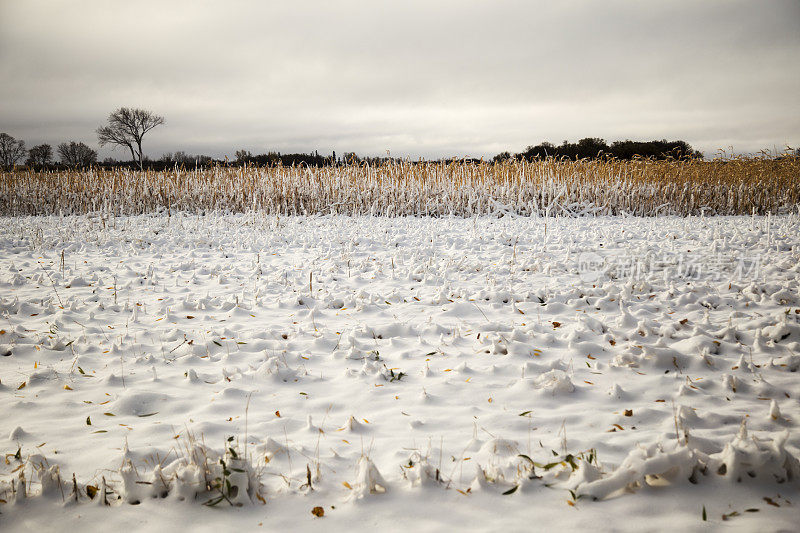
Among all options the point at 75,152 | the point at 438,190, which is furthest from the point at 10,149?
the point at 438,190

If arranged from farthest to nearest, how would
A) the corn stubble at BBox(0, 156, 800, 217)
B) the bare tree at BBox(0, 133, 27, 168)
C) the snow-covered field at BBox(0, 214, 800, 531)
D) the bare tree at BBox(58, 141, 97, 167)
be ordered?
the bare tree at BBox(58, 141, 97, 167) → the bare tree at BBox(0, 133, 27, 168) → the corn stubble at BBox(0, 156, 800, 217) → the snow-covered field at BBox(0, 214, 800, 531)

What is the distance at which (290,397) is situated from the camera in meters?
3.13

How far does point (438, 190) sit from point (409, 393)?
10932mm

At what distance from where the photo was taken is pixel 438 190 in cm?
1339

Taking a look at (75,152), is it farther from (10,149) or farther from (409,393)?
(409,393)

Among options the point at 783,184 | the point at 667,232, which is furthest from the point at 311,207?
the point at 783,184

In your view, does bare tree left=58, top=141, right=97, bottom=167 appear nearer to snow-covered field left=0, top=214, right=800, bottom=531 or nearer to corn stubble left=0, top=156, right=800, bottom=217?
corn stubble left=0, top=156, right=800, bottom=217

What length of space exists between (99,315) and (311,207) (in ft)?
31.2

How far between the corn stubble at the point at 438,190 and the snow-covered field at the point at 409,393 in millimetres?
6221

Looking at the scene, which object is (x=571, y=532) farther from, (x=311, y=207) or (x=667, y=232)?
(x=311, y=207)

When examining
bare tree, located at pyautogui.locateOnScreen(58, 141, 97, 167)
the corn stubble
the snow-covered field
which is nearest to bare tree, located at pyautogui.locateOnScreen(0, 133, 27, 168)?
bare tree, located at pyautogui.locateOnScreen(58, 141, 97, 167)

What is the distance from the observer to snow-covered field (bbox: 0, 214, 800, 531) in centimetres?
199

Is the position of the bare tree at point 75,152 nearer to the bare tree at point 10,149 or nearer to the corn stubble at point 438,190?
the bare tree at point 10,149

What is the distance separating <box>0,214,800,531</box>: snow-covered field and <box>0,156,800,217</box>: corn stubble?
20.4 feet
